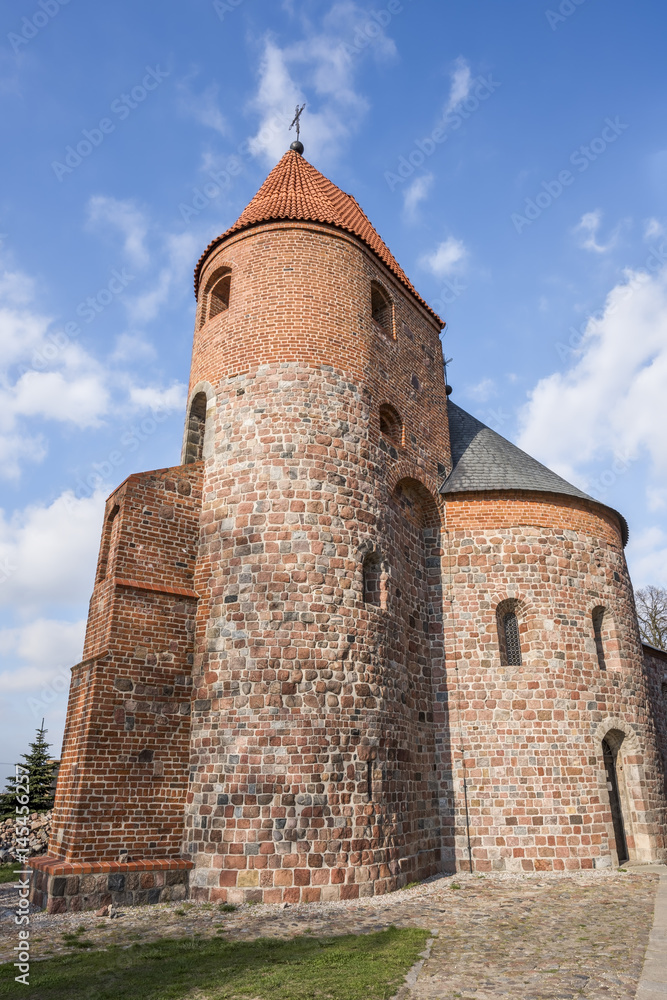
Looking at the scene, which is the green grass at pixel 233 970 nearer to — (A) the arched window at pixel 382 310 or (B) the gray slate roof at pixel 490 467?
(B) the gray slate roof at pixel 490 467

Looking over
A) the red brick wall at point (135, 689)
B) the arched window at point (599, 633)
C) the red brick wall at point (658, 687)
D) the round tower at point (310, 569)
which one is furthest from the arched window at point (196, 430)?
the red brick wall at point (658, 687)

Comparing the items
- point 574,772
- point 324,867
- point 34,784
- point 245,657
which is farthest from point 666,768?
point 34,784

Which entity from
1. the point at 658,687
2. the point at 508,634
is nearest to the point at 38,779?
the point at 508,634

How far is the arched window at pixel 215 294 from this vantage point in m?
13.9

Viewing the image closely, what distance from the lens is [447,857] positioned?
1178 centimetres

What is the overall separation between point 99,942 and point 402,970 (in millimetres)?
3480

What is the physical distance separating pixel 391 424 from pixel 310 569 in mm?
4405

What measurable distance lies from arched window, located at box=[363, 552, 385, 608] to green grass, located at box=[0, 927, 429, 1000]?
5162mm

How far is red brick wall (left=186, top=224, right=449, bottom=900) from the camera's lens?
9344 mm

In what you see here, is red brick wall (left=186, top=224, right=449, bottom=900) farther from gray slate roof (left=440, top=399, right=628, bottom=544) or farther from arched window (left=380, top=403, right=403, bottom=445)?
gray slate roof (left=440, top=399, right=628, bottom=544)

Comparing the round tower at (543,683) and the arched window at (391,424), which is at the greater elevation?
the arched window at (391,424)

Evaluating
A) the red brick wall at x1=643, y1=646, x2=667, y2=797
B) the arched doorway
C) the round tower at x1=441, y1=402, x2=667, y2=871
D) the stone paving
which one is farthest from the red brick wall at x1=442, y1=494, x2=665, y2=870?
the red brick wall at x1=643, y1=646, x2=667, y2=797

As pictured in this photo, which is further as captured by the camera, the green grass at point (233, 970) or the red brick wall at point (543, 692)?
the red brick wall at point (543, 692)

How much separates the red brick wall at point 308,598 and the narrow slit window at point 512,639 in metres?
1.42
